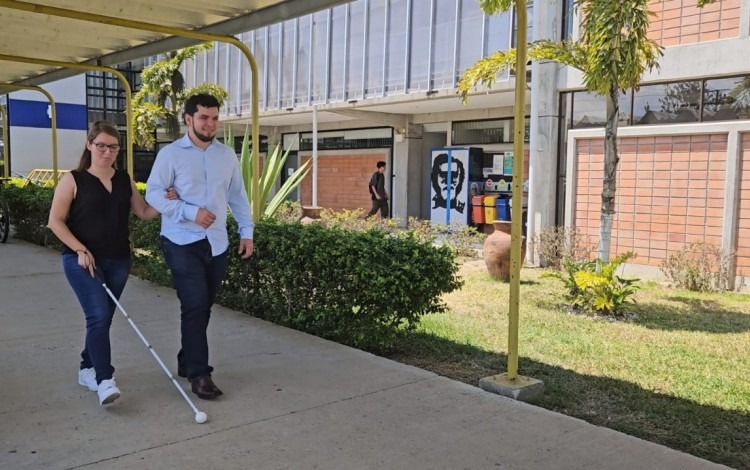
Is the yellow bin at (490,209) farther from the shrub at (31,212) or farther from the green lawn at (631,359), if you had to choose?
the shrub at (31,212)

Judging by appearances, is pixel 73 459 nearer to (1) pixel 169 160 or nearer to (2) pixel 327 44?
(1) pixel 169 160

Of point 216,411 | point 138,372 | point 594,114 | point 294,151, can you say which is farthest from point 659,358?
point 294,151

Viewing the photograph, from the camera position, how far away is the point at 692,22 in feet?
32.6

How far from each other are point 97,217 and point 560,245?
26.7 ft

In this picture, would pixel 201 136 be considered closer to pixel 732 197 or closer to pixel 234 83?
pixel 732 197

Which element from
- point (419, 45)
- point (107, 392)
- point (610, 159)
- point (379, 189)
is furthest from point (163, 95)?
point (107, 392)

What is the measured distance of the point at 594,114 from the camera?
11297 millimetres

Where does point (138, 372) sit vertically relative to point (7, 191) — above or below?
below

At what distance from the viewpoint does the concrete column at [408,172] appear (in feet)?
65.2

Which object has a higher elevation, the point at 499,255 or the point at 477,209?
the point at 477,209

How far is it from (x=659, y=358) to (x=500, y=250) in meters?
4.32

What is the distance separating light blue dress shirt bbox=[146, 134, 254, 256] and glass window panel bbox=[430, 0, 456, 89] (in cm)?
1180

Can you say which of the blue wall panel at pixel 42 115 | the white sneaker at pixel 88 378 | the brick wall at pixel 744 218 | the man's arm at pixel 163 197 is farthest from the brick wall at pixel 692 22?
the blue wall panel at pixel 42 115

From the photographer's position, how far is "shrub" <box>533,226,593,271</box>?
1075 centimetres
